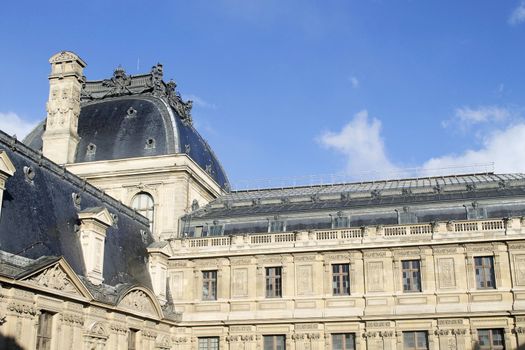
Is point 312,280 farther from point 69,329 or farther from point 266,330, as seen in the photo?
point 69,329

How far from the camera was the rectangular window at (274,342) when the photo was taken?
124ft

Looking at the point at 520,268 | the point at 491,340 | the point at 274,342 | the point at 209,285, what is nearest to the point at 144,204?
the point at 209,285

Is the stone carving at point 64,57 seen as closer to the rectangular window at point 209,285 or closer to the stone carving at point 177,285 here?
the stone carving at point 177,285

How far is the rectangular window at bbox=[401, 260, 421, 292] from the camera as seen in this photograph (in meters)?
36.7

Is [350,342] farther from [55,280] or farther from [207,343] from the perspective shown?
[55,280]

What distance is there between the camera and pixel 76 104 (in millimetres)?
43938

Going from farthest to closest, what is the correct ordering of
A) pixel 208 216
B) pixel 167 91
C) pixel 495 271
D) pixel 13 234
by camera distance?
1. pixel 167 91
2. pixel 208 216
3. pixel 495 271
4. pixel 13 234

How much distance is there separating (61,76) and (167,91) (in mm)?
7752

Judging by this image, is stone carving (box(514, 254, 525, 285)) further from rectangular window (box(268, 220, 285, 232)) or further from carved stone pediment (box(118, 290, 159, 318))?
carved stone pediment (box(118, 290, 159, 318))

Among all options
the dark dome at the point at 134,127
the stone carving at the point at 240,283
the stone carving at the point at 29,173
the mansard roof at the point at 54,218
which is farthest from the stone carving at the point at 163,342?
the dark dome at the point at 134,127

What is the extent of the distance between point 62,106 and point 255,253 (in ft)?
48.7

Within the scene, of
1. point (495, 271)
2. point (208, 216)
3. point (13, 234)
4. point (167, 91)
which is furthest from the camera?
point (167, 91)

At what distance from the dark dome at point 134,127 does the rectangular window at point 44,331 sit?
18489mm

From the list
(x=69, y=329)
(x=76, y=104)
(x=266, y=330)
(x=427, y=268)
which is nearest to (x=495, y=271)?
(x=427, y=268)
